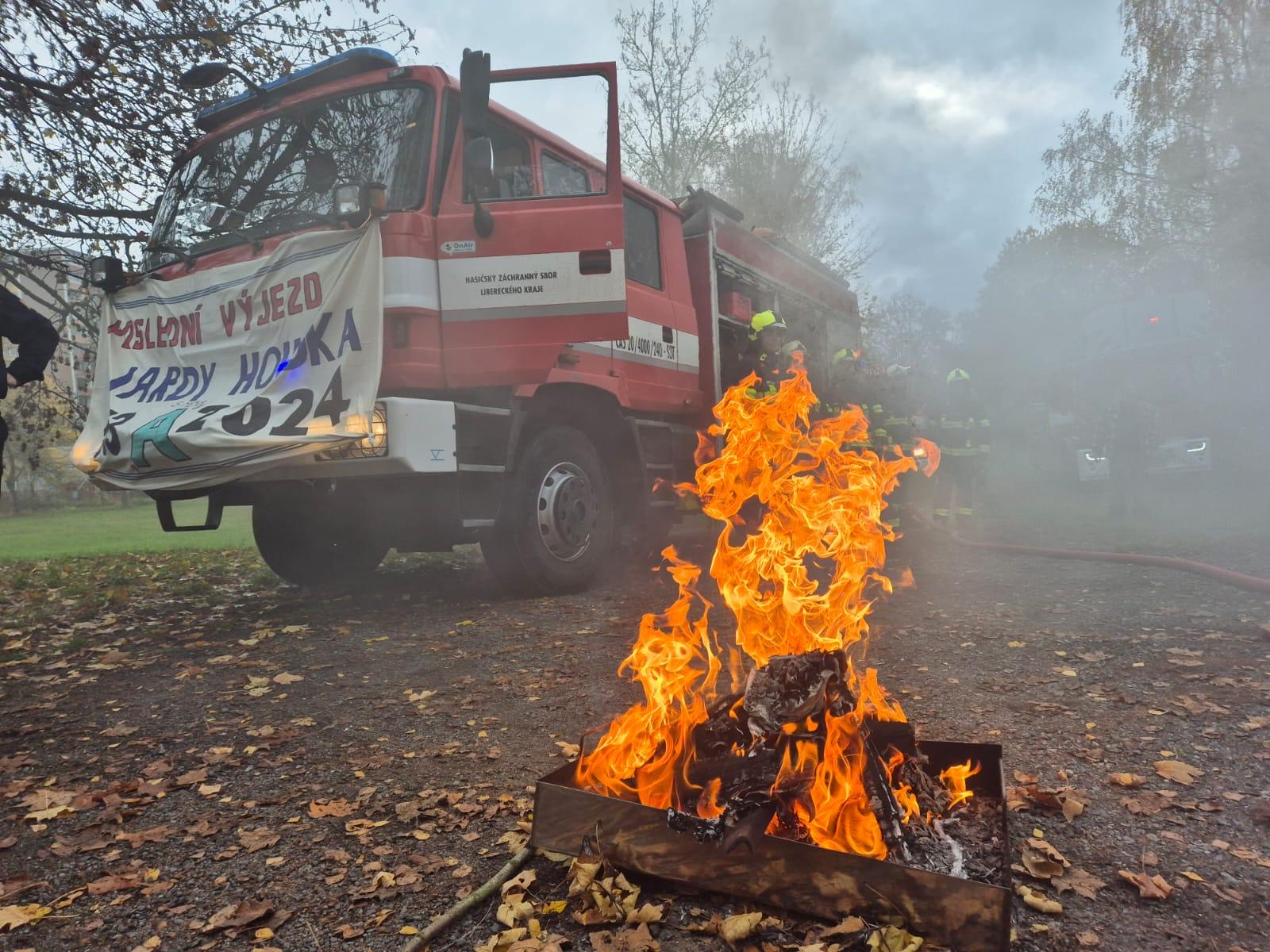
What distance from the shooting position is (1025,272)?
44812 millimetres

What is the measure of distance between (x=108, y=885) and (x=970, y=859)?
8.42 ft

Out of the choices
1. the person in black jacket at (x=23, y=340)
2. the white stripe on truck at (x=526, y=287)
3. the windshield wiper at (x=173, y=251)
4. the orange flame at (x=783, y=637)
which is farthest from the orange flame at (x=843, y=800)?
the windshield wiper at (x=173, y=251)

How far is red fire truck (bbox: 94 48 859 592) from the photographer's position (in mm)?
5125

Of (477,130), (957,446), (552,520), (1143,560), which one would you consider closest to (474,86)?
(477,130)

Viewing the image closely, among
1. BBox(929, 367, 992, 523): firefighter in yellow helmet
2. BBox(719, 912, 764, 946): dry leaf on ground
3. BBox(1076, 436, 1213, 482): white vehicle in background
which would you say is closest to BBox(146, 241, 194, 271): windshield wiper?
BBox(719, 912, 764, 946): dry leaf on ground

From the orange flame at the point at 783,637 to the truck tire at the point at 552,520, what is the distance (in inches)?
96.5

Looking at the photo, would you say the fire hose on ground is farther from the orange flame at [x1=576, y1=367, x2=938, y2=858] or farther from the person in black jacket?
the person in black jacket

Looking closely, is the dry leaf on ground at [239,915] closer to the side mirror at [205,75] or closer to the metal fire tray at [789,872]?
the metal fire tray at [789,872]

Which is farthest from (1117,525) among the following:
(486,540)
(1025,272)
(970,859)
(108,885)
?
(1025,272)

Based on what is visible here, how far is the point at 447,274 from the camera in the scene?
536 cm

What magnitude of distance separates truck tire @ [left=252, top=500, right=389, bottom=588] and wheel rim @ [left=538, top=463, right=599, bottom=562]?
1.74m

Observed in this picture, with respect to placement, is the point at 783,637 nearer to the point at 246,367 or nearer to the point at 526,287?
the point at 526,287

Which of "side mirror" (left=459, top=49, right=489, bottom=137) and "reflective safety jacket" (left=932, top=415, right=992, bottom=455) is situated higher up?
"side mirror" (left=459, top=49, right=489, bottom=137)

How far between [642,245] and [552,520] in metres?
2.62
